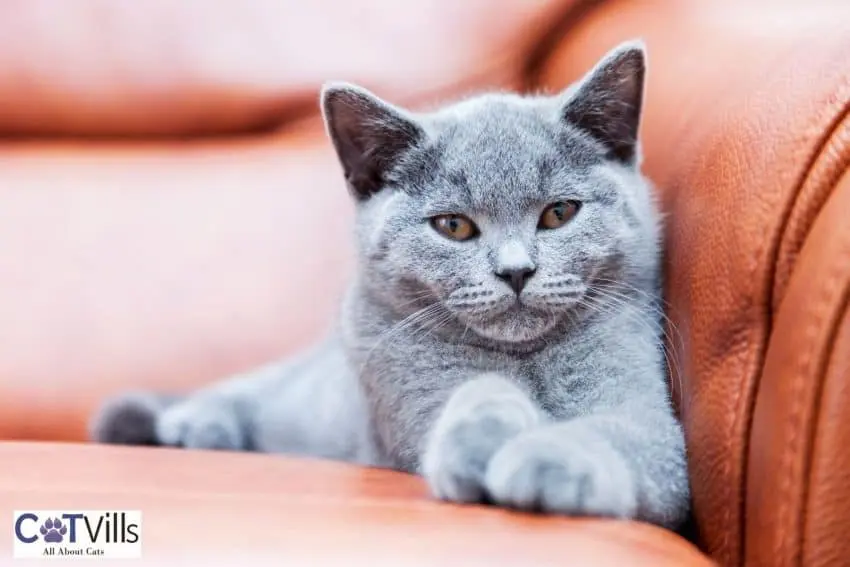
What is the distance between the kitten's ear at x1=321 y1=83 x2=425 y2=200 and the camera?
1082 mm

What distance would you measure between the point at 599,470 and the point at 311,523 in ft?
0.74

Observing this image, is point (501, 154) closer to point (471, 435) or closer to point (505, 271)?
point (505, 271)

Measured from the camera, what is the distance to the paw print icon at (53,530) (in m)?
0.72

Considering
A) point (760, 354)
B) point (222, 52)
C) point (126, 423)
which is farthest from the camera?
point (222, 52)

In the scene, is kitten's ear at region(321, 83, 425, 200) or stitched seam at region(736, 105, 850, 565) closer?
stitched seam at region(736, 105, 850, 565)

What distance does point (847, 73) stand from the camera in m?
0.73

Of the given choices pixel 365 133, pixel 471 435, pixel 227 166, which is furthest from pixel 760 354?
pixel 227 166

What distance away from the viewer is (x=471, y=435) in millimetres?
838

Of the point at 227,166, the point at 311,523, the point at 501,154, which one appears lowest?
the point at 311,523

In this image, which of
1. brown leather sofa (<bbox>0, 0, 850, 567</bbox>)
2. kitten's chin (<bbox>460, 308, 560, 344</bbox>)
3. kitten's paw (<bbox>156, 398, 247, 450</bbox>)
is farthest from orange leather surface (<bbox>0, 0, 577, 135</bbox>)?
kitten's chin (<bbox>460, 308, 560, 344</bbox>)

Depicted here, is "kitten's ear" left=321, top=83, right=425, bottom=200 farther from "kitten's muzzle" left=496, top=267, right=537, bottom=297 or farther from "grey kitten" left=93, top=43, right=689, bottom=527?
"kitten's muzzle" left=496, top=267, right=537, bottom=297

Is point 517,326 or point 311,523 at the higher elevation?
point 517,326

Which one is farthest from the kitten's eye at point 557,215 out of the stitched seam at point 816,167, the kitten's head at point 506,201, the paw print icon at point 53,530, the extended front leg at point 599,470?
the paw print icon at point 53,530

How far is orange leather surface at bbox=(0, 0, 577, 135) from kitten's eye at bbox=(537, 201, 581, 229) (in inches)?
22.7
